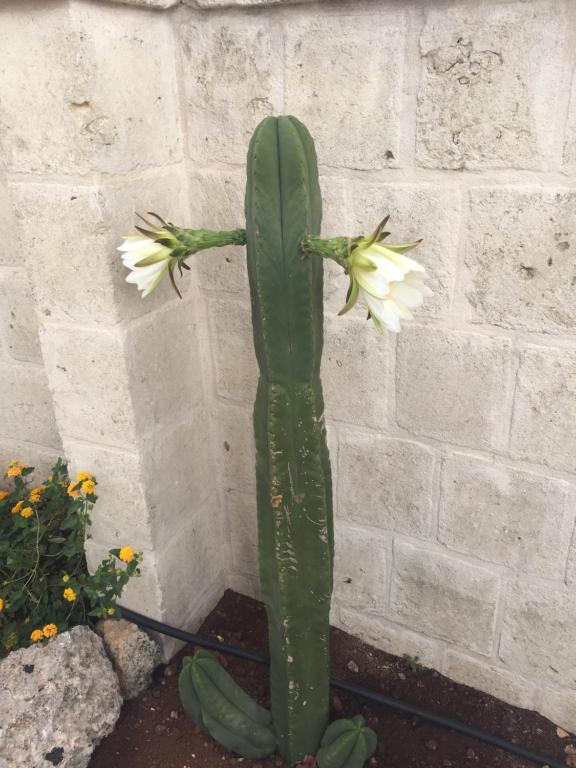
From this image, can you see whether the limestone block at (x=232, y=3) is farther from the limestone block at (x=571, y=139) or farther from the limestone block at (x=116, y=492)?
the limestone block at (x=116, y=492)

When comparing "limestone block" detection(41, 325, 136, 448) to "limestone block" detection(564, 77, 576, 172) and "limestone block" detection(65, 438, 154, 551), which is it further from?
"limestone block" detection(564, 77, 576, 172)

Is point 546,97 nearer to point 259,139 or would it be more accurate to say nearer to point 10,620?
point 259,139

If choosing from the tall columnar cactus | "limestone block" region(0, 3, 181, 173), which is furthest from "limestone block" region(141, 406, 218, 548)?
"limestone block" region(0, 3, 181, 173)

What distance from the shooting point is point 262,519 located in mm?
1156

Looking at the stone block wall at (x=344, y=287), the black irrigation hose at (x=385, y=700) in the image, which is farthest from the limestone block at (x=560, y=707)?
the black irrigation hose at (x=385, y=700)

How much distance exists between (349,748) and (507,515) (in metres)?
0.56

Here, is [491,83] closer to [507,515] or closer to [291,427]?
[291,427]

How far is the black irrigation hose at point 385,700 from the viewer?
1.28 meters

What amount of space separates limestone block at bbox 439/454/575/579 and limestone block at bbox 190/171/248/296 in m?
0.63

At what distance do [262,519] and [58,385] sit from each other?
57 centimetres

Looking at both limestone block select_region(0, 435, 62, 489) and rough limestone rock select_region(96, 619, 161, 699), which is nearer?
rough limestone rock select_region(96, 619, 161, 699)

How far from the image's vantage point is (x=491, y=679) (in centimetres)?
145

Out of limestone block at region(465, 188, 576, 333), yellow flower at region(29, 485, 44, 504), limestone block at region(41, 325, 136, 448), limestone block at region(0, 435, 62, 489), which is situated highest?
limestone block at region(465, 188, 576, 333)

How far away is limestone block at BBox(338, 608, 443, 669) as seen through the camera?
1520 mm
